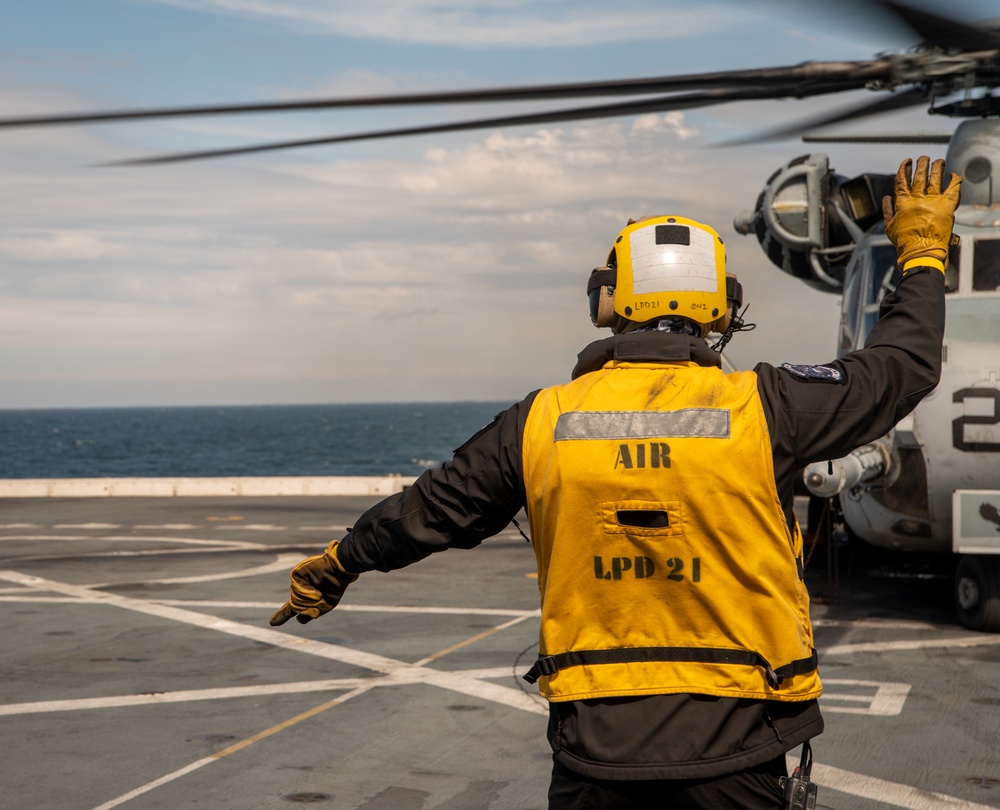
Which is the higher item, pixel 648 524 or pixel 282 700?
pixel 648 524

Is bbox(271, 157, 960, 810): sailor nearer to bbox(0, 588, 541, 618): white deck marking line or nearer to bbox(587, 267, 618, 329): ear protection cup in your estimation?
bbox(587, 267, 618, 329): ear protection cup

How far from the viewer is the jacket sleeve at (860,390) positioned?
312cm

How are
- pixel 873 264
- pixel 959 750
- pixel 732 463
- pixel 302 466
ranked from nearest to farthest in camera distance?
pixel 732 463 < pixel 959 750 < pixel 873 264 < pixel 302 466

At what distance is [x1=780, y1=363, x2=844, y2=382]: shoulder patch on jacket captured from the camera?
3.14m

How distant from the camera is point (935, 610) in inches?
473

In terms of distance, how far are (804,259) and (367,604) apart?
259 inches

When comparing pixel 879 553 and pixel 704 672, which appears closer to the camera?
pixel 704 672

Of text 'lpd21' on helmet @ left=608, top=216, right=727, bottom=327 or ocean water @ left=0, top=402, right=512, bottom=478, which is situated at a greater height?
text 'lpd21' on helmet @ left=608, top=216, right=727, bottom=327

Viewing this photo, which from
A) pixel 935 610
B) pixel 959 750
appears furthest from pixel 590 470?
pixel 935 610

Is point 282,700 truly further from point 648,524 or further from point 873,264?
point 873,264

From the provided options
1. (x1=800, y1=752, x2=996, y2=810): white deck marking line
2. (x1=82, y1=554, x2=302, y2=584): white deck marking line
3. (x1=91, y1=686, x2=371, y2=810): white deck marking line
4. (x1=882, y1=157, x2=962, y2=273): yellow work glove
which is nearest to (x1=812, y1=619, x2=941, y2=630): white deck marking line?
(x1=800, y1=752, x2=996, y2=810): white deck marking line

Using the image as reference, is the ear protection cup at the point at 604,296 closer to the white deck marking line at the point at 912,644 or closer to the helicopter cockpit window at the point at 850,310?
the white deck marking line at the point at 912,644

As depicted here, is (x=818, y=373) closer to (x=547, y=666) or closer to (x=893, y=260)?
(x=547, y=666)

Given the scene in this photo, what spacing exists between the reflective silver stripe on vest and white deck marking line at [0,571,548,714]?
5.18 m
